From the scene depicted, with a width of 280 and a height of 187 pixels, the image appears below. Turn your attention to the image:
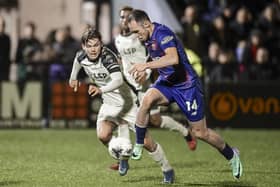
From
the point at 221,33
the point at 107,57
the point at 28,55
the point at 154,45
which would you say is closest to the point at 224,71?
the point at 221,33

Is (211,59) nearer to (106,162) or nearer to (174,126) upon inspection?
(174,126)

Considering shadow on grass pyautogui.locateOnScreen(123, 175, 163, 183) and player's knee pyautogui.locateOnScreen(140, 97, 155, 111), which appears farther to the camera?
shadow on grass pyautogui.locateOnScreen(123, 175, 163, 183)

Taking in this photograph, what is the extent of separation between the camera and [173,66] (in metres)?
11.0

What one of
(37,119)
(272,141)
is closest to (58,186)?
(272,141)

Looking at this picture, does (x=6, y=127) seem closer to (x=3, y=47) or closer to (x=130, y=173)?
(x=3, y=47)

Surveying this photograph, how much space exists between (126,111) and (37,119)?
7.34 m

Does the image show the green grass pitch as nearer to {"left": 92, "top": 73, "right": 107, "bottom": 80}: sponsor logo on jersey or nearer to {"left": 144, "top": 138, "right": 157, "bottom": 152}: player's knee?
{"left": 144, "top": 138, "right": 157, "bottom": 152}: player's knee

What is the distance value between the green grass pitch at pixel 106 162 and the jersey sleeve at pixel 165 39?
5.55ft

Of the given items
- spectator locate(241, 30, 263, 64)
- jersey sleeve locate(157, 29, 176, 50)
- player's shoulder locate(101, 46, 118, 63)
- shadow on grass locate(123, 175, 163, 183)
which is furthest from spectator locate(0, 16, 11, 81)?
jersey sleeve locate(157, 29, 176, 50)

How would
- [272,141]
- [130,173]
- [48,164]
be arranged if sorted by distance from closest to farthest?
[130,173]
[48,164]
[272,141]

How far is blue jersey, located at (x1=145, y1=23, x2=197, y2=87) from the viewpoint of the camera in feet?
35.5

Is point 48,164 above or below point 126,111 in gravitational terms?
below

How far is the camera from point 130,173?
40.8 ft

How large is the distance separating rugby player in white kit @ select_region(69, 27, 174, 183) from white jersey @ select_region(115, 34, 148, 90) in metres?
1.98
